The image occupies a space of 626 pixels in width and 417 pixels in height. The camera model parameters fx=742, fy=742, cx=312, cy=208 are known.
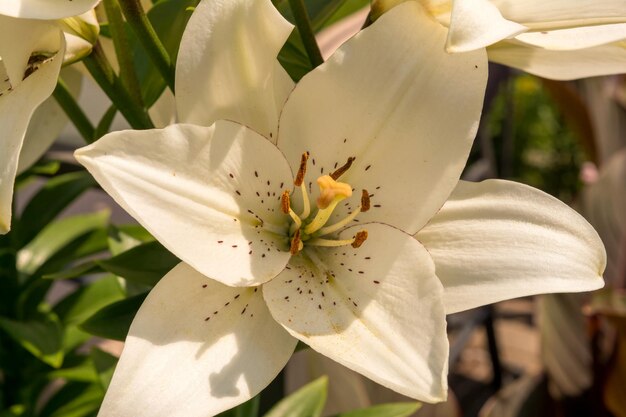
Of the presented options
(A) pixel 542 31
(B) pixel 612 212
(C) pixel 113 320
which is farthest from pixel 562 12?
(B) pixel 612 212

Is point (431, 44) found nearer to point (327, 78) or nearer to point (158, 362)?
point (327, 78)

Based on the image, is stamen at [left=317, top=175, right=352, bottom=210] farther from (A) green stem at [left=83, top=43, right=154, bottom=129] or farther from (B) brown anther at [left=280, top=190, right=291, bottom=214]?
(A) green stem at [left=83, top=43, right=154, bottom=129]

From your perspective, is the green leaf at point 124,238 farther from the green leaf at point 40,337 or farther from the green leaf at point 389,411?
the green leaf at point 389,411

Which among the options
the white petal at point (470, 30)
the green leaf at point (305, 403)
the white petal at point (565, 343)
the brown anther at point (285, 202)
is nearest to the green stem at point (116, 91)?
the brown anther at point (285, 202)

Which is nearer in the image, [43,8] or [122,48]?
[43,8]

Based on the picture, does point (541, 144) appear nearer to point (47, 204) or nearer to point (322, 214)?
point (47, 204)

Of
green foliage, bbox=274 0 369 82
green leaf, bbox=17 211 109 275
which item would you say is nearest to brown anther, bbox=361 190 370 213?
green foliage, bbox=274 0 369 82

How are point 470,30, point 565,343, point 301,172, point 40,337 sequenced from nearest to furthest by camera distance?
point 470,30, point 301,172, point 40,337, point 565,343
